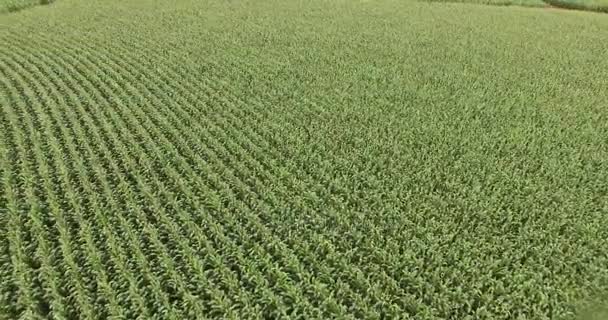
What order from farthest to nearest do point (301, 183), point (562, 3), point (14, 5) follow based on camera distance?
point (562, 3)
point (14, 5)
point (301, 183)

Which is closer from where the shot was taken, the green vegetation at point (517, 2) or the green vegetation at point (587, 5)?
the green vegetation at point (587, 5)

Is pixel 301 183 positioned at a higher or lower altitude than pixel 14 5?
lower

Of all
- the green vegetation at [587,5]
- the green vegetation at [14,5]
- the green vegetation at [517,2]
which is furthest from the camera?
the green vegetation at [517,2]

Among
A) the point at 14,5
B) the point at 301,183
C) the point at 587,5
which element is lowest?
the point at 301,183

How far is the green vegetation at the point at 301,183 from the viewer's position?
8.01 meters

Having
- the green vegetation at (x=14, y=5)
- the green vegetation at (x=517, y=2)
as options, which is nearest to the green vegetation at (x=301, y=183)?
the green vegetation at (x=14, y=5)

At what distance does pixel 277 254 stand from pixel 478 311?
3.93 meters

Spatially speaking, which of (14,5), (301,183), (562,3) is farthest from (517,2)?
(14,5)

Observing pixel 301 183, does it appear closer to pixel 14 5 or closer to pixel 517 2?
pixel 14 5

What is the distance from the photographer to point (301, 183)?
1102cm

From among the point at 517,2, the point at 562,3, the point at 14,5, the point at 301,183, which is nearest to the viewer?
the point at 301,183

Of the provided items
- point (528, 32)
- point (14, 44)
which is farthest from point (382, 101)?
point (14, 44)

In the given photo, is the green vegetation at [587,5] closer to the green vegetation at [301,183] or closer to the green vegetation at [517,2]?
the green vegetation at [517,2]

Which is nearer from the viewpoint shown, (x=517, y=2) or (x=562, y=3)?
(x=562, y=3)
